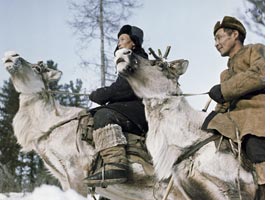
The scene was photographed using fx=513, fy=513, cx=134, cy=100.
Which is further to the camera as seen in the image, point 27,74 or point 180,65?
point 27,74

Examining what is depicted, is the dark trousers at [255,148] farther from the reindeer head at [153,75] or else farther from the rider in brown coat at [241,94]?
the reindeer head at [153,75]

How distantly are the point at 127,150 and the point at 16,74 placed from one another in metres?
2.09

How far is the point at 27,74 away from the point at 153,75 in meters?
2.64

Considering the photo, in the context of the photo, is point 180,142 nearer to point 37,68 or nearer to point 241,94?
point 241,94

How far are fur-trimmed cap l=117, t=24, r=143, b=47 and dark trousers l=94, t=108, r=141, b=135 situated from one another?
90 cm

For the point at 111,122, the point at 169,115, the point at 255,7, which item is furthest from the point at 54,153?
the point at 255,7

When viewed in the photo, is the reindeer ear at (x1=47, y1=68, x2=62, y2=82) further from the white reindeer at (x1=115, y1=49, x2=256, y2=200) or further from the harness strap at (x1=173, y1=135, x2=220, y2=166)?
the harness strap at (x1=173, y1=135, x2=220, y2=166)

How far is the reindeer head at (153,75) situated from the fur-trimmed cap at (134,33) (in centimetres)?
130

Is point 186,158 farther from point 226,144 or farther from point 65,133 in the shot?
point 65,133

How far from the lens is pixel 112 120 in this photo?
5660 mm

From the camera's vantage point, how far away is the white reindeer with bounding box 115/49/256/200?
13.6 ft

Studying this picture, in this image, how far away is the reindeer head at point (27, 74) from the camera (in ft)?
21.6

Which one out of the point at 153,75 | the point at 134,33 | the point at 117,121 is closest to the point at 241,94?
the point at 153,75

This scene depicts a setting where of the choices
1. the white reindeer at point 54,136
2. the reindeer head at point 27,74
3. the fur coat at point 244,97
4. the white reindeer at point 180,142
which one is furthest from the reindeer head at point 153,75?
the reindeer head at point 27,74
